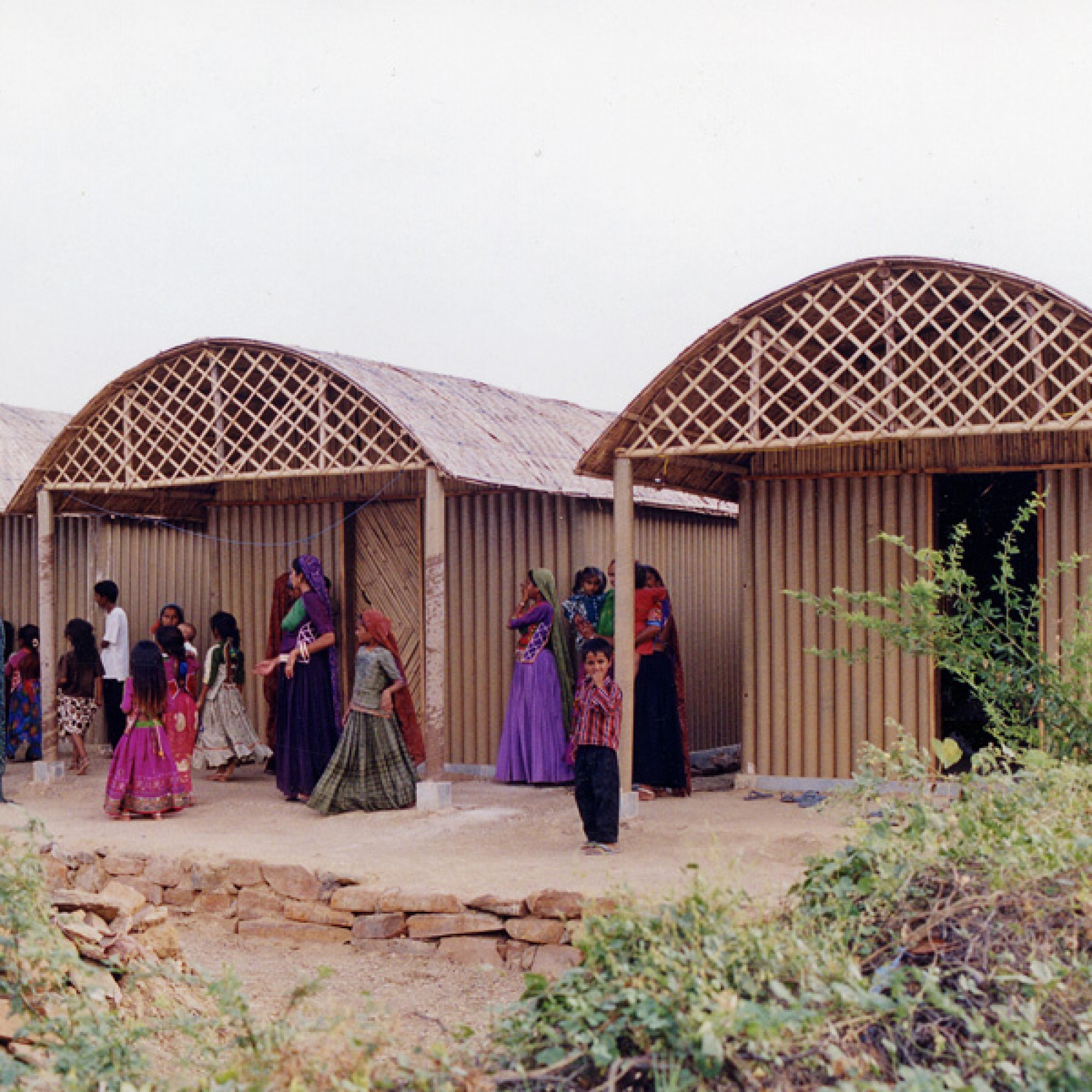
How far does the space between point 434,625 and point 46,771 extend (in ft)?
12.2

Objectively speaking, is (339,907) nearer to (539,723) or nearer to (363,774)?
(363,774)

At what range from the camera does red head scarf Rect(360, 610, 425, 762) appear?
9.75 m

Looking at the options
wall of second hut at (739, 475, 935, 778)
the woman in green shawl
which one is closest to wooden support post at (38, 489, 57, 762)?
the woman in green shawl

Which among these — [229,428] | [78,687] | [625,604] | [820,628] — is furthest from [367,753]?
[78,687]

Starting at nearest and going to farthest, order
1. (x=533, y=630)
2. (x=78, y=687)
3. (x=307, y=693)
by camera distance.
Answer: (x=307, y=693), (x=533, y=630), (x=78, y=687)

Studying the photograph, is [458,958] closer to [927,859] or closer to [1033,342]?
[927,859]

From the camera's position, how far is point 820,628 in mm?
10070

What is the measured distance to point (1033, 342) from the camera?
801cm

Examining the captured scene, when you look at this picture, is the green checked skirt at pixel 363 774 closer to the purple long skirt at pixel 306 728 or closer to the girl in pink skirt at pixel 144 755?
the purple long skirt at pixel 306 728

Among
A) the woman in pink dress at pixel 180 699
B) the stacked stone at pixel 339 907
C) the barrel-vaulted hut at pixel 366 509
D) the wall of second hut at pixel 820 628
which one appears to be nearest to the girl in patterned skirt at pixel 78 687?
the barrel-vaulted hut at pixel 366 509

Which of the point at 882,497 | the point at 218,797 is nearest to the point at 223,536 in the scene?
the point at 218,797

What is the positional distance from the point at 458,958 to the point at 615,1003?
3675 mm

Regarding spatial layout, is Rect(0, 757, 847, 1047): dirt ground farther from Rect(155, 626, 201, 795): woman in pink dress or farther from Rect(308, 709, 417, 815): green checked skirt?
Rect(155, 626, 201, 795): woman in pink dress

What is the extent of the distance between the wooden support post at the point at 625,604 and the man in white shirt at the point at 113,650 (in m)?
4.74
